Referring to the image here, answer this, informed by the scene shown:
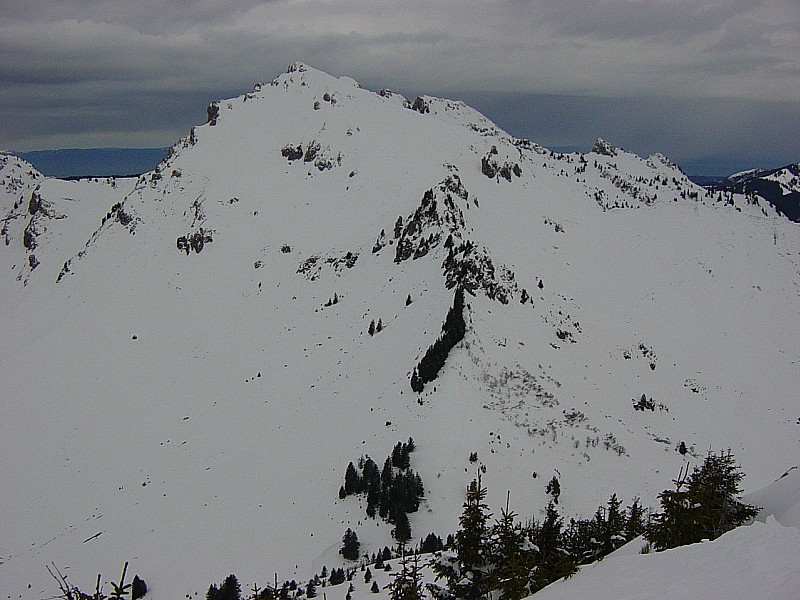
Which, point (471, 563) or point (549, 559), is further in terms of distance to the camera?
point (549, 559)

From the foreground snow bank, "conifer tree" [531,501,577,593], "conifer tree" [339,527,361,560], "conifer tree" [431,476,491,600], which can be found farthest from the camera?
"conifer tree" [339,527,361,560]

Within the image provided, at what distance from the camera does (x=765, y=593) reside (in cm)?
1030

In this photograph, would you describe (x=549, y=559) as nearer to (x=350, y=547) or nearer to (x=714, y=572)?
(x=714, y=572)

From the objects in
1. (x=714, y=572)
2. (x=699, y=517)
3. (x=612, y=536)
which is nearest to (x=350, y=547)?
(x=612, y=536)

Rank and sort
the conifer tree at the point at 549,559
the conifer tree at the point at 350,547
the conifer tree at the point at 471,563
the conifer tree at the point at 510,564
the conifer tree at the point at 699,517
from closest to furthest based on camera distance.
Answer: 1. the conifer tree at the point at 510,564
2. the conifer tree at the point at 549,559
3. the conifer tree at the point at 699,517
4. the conifer tree at the point at 471,563
5. the conifer tree at the point at 350,547

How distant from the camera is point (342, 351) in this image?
5975 cm

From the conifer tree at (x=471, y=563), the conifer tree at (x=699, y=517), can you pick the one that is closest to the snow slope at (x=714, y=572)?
the conifer tree at (x=699, y=517)

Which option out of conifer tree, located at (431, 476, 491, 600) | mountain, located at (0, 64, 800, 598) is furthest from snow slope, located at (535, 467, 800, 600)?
mountain, located at (0, 64, 800, 598)

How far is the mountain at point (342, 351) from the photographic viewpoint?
40.5 metres

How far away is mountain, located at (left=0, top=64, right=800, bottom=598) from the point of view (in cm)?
4050

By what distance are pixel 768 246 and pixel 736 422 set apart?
7930 centimetres

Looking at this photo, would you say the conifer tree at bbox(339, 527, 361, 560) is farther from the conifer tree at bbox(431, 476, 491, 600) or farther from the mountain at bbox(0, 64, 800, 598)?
the conifer tree at bbox(431, 476, 491, 600)

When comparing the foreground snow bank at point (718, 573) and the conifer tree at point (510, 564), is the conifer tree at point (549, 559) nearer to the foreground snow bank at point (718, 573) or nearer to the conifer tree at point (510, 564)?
the conifer tree at point (510, 564)

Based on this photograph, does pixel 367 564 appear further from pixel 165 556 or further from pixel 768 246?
pixel 768 246
